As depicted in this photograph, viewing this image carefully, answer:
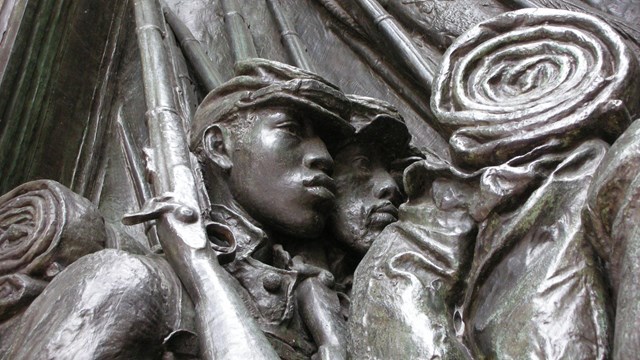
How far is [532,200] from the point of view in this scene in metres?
1.62

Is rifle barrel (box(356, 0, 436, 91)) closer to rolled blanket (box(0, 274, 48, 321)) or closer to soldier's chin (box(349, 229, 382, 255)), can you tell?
soldier's chin (box(349, 229, 382, 255))

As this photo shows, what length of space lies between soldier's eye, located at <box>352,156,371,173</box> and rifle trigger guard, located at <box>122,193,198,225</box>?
641 mm

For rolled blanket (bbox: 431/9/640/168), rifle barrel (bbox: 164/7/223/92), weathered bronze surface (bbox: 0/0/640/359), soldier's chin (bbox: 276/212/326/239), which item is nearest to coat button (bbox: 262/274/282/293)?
weathered bronze surface (bbox: 0/0/640/359)

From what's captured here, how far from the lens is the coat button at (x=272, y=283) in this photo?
6.95ft

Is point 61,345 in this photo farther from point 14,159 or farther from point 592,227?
point 14,159

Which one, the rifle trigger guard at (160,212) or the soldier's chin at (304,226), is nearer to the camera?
the rifle trigger guard at (160,212)

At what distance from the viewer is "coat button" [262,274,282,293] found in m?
2.12

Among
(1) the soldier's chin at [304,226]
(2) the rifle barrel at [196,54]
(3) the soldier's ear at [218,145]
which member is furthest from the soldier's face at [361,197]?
(2) the rifle barrel at [196,54]

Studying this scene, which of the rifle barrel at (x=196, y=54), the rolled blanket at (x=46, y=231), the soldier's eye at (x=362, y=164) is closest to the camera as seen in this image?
the rolled blanket at (x=46, y=231)

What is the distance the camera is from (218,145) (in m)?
2.44

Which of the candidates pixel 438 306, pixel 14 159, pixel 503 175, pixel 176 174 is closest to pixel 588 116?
pixel 503 175

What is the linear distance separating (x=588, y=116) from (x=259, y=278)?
841 mm

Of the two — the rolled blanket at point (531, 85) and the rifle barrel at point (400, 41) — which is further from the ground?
the rifle barrel at point (400, 41)

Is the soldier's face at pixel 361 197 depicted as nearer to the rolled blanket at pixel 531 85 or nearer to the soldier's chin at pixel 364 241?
the soldier's chin at pixel 364 241
